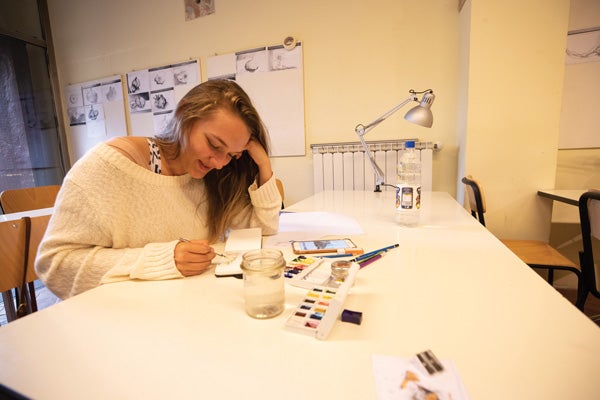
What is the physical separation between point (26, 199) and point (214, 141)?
1.63 metres

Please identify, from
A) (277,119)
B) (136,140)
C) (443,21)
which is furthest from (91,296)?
(443,21)

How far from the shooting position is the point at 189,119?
81 cm

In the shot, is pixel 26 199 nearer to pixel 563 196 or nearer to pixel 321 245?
pixel 321 245

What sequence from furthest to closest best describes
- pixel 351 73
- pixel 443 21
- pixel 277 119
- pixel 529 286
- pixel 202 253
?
1. pixel 277 119
2. pixel 351 73
3. pixel 443 21
4. pixel 202 253
5. pixel 529 286

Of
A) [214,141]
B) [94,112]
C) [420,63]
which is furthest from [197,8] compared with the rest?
[214,141]

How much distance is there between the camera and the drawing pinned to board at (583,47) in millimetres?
1808

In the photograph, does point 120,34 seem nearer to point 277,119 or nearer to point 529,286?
point 277,119

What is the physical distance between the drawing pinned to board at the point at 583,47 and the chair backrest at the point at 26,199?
10.8ft

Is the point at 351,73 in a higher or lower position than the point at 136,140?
higher

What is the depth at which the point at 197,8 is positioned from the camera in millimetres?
2602

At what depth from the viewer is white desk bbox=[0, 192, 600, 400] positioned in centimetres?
33

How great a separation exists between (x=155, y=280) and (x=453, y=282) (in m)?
0.59

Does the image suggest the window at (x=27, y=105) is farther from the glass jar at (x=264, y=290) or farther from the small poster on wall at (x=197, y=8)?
the glass jar at (x=264, y=290)

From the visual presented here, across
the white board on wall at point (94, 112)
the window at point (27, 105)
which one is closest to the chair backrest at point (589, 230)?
the white board on wall at point (94, 112)
